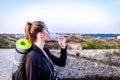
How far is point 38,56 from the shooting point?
4.51 meters

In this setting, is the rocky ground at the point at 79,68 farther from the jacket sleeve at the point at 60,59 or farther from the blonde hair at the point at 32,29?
the blonde hair at the point at 32,29

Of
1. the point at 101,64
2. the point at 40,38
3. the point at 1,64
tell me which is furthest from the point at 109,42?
the point at 40,38

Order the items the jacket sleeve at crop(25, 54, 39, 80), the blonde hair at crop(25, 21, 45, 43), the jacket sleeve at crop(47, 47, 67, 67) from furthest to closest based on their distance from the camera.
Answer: the jacket sleeve at crop(47, 47, 67, 67), the blonde hair at crop(25, 21, 45, 43), the jacket sleeve at crop(25, 54, 39, 80)

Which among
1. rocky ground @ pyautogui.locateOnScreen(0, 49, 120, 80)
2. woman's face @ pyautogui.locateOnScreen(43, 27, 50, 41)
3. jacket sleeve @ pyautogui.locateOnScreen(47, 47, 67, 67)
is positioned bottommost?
rocky ground @ pyautogui.locateOnScreen(0, 49, 120, 80)

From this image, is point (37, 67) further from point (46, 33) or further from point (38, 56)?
point (46, 33)

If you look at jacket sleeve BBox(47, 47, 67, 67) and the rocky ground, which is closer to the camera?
jacket sleeve BBox(47, 47, 67, 67)

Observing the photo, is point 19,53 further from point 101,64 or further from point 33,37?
point 101,64

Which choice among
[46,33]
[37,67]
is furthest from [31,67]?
[46,33]

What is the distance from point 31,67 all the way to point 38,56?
5.7 inches

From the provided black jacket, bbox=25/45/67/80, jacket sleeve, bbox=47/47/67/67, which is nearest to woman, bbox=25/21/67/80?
black jacket, bbox=25/45/67/80

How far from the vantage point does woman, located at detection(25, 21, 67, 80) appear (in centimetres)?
446

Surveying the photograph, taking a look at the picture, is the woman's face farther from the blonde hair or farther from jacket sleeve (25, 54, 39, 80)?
jacket sleeve (25, 54, 39, 80)

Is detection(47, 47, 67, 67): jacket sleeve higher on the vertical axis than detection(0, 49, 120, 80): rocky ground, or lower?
higher

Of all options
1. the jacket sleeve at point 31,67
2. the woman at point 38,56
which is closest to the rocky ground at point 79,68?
the woman at point 38,56
